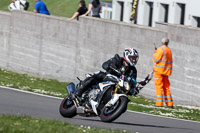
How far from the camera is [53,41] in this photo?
24.9 m

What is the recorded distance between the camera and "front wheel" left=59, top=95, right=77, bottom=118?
12.9m

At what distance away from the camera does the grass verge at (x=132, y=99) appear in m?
16.3

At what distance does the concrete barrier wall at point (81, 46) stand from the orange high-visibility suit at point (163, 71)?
5.02 feet

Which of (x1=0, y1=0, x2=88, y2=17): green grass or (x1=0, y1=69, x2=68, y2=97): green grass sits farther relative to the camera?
(x1=0, y1=0, x2=88, y2=17): green grass

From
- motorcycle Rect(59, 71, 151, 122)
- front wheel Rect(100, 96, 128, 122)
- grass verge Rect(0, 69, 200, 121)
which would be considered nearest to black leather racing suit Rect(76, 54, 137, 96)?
motorcycle Rect(59, 71, 151, 122)

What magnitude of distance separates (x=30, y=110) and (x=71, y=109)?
135 cm

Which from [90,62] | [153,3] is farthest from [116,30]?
[153,3]

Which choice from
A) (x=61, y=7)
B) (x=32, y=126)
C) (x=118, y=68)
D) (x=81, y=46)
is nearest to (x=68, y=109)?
(x=118, y=68)

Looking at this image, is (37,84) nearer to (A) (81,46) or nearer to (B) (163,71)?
(A) (81,46)

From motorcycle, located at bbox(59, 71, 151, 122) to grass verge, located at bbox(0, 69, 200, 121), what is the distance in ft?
12.3

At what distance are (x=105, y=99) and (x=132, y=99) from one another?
799 centimetres

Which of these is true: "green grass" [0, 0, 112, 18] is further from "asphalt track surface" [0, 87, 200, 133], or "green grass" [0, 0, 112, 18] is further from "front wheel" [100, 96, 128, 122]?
"front wheel" [100, 96, 128, 122]

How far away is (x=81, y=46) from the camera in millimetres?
23719

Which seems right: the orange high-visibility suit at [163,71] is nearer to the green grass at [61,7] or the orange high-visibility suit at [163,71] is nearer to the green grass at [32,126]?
the green grass at [32,126]
